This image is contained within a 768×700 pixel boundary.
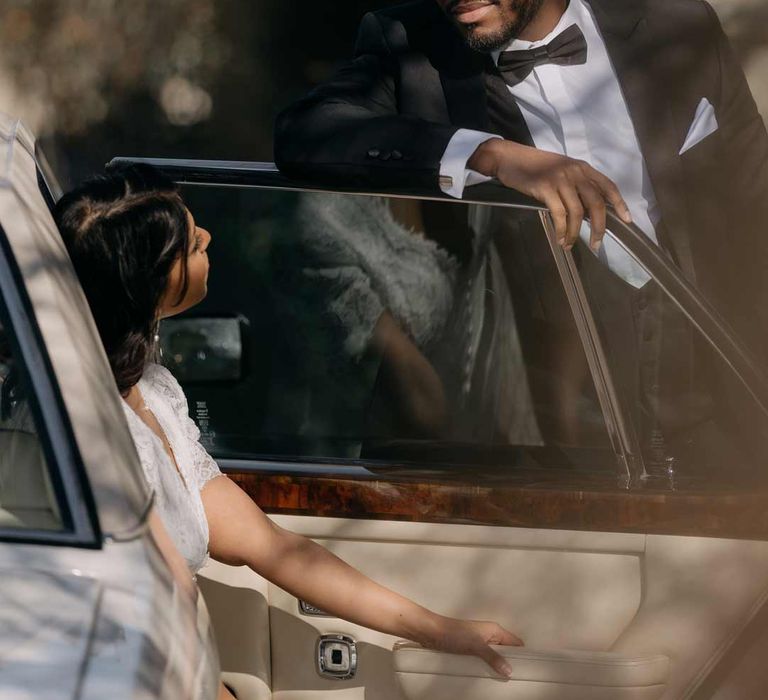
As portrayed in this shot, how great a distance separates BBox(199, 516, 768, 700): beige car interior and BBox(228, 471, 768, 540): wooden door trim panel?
0.02m

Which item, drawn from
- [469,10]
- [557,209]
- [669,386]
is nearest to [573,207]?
[557,209]

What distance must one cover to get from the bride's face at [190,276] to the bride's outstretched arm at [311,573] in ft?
0.98

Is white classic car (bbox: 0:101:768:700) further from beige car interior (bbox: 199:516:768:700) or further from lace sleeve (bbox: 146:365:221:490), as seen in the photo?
lace sleeve (bbox: 146:365:221:490)

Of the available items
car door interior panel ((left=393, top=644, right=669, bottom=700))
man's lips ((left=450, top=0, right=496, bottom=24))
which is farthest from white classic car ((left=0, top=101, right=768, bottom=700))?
man's lips ((left=450, top=0, right=496, bottom=24))

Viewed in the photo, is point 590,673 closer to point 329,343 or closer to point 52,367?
point 329,343

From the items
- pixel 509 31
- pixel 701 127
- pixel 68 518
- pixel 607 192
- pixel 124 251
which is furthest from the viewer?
pixel 509 31

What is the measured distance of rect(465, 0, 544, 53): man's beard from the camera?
2828mm

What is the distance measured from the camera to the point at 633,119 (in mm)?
2727

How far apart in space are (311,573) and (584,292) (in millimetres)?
680

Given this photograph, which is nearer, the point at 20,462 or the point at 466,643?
the point at 20,462

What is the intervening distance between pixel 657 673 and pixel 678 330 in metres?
0.58

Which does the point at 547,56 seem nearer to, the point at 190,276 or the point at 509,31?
the point at 509,31

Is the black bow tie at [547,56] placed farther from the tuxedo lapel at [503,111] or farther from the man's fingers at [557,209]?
the man's fingers at [557,209]

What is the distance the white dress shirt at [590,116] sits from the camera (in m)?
2.67
